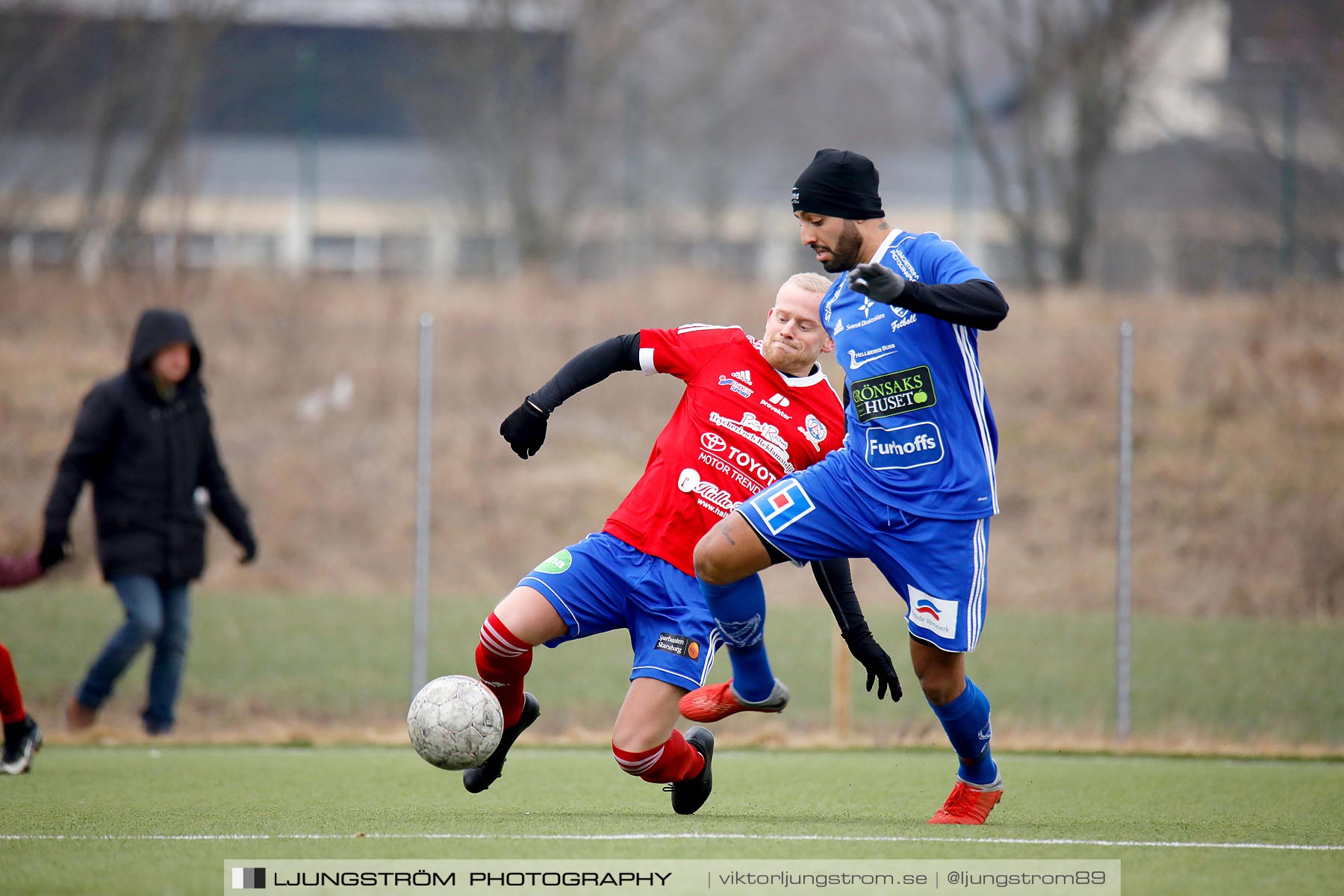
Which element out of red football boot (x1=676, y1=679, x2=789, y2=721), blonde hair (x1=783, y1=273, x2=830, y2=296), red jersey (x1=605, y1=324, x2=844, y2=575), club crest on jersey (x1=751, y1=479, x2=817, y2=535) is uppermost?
blonde hair (x1=783, y1=273, x2=830, y2=296)

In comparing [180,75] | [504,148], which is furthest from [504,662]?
[504,148]

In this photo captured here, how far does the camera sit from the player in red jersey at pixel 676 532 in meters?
5.20

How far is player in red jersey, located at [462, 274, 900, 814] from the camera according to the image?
520 centimetres

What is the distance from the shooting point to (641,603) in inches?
207

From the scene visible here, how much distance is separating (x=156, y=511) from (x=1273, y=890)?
20.6 ft

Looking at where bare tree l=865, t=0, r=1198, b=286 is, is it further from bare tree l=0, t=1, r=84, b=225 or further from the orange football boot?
the orange football boot

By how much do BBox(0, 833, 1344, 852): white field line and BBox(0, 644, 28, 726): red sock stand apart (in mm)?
1473

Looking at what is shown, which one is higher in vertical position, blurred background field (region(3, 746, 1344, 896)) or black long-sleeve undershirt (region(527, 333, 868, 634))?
black long-sleeve undershirt (region(527, 333, 868, 634))

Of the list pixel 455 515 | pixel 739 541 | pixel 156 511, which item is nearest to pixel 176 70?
pixel 455 515

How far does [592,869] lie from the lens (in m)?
4.07

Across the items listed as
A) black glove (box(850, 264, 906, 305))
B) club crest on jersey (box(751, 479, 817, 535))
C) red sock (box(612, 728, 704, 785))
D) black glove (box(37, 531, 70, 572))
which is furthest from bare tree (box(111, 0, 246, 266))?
black glove (box(850, 264, 906, 305))

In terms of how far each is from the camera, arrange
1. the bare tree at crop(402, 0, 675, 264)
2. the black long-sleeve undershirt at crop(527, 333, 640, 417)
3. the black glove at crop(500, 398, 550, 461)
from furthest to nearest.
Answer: the bare tree at crop(402, 0, 675, 264), the black long-sleeve undershirt at crop(527, 333, 640, 417), the black glove at crop(500, 398, 550, 461)

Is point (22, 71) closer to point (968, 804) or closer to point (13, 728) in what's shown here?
point (13, 728)

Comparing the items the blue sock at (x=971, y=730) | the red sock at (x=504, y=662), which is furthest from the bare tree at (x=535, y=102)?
the blue sock at (x=971, y=730)
